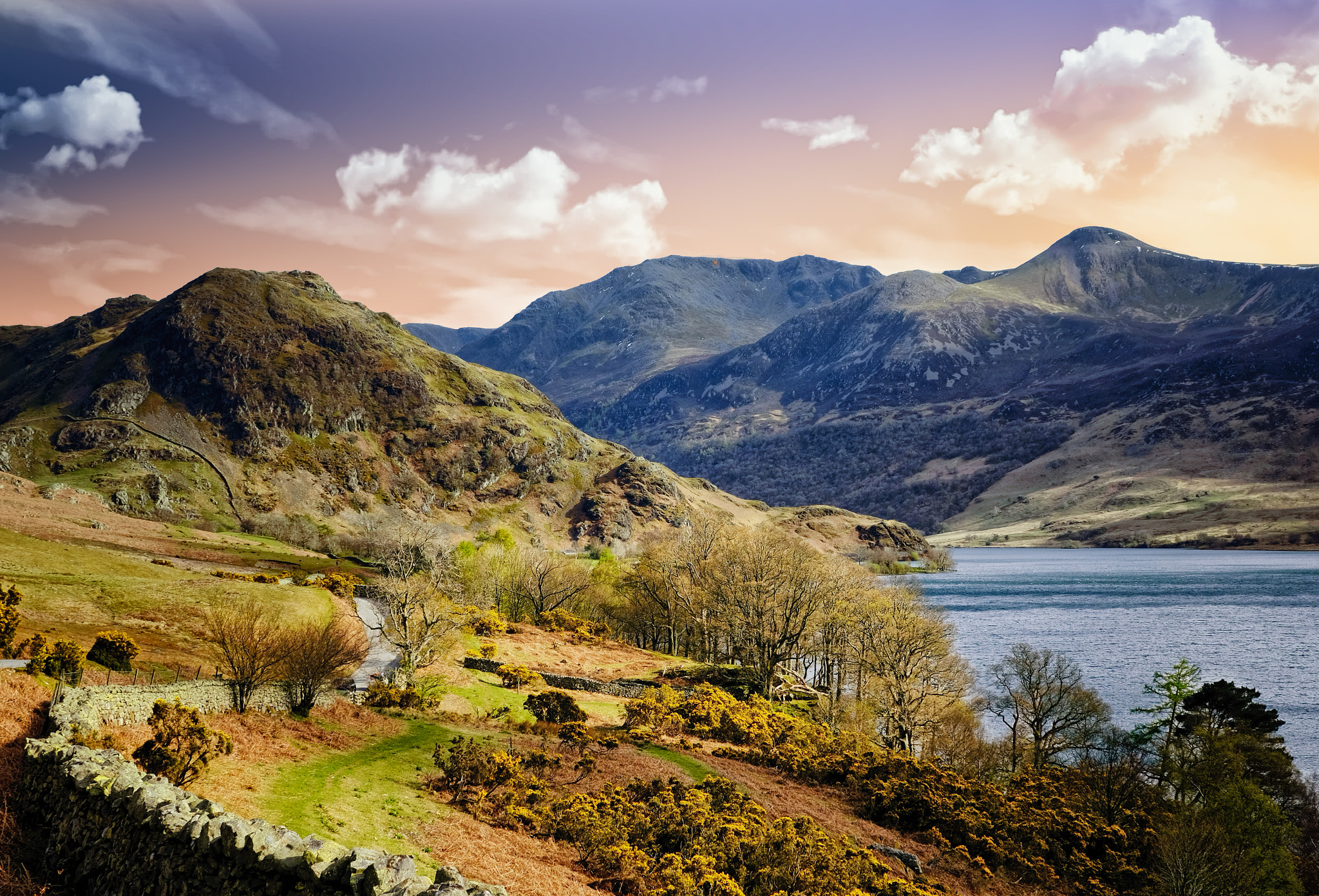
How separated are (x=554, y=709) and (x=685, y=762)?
1313cm

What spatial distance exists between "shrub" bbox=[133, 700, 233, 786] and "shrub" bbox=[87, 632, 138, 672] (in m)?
16.6

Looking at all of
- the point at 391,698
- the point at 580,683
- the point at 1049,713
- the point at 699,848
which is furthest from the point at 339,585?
the point at 1049,713

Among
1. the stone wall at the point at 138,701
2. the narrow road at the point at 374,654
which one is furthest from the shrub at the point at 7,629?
the narrow road at the point at 374,654

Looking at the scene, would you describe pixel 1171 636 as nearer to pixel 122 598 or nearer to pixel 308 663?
pixel 308 663

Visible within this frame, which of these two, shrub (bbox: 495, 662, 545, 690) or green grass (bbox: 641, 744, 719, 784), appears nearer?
green grass (bbox: 641, 744, 719, 784)

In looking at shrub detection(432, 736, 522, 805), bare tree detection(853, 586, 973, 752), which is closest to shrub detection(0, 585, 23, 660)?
shrub detection(432, 736, 522, 805)

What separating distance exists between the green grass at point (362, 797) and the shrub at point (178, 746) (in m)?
2.65

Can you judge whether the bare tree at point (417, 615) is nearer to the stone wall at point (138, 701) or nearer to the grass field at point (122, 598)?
the grass field at point (122, 598)

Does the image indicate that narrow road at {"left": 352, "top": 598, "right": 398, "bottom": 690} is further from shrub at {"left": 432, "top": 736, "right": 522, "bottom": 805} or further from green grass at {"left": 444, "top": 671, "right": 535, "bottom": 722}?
shrub at {"left": 432, "top": 736, "right": 522, "bottom": 805}

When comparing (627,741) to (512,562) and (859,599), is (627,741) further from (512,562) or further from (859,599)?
(512,562)

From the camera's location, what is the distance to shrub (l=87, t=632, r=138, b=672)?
42500 mm

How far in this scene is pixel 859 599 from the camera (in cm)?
9044

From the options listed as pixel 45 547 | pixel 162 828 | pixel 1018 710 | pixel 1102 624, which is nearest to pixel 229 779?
pixel 162 828

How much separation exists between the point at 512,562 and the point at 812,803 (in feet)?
247
